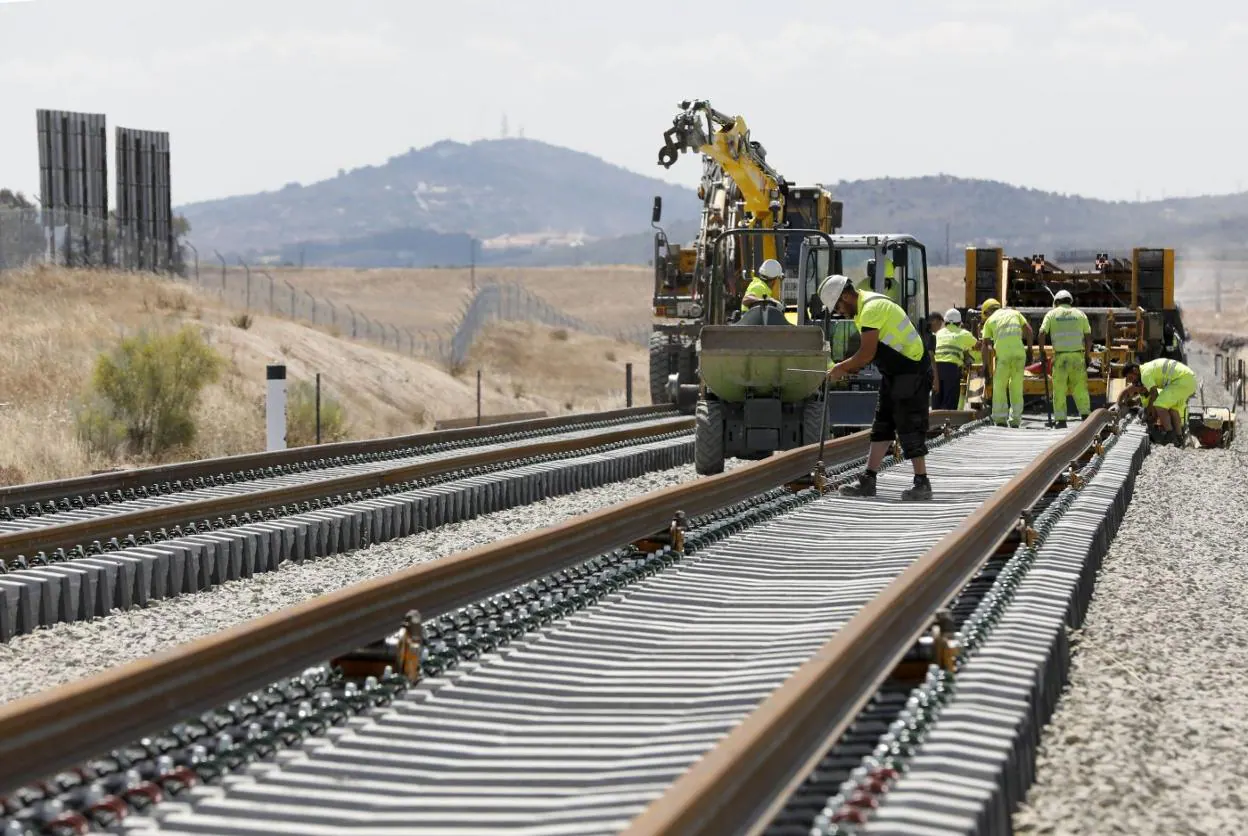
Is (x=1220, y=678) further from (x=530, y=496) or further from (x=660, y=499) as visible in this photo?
(x=530, y=496)

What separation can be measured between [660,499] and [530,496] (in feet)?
17.7

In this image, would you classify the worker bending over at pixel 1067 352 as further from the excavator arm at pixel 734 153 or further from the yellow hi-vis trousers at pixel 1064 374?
the excavator arm at pixel 734 153

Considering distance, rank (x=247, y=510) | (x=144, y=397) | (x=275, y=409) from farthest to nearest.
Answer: (x=144, y=397) < (x=275, y=409) < (x=247, y=510)

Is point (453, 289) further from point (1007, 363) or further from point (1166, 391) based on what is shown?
point (1007, 363)

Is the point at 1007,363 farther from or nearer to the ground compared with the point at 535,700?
farther from the ground

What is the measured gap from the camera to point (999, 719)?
603 centimetres

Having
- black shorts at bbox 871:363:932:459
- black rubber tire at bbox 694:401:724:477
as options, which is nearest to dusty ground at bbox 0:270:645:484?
black rubber tire at bbox 694:401:724:477

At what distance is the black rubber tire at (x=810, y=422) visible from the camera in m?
16.9

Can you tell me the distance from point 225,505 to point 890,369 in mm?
5150

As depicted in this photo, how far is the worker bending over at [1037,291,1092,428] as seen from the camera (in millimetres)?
21719

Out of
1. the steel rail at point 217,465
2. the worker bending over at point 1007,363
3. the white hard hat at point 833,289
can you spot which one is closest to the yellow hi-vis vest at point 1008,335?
the worker bending over at point 1007,363

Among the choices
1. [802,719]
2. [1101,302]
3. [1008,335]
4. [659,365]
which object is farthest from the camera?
[659,365]

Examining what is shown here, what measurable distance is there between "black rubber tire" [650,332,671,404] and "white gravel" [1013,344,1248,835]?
1793 centimetres

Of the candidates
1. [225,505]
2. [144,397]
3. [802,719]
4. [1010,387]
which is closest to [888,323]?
[225,505]
